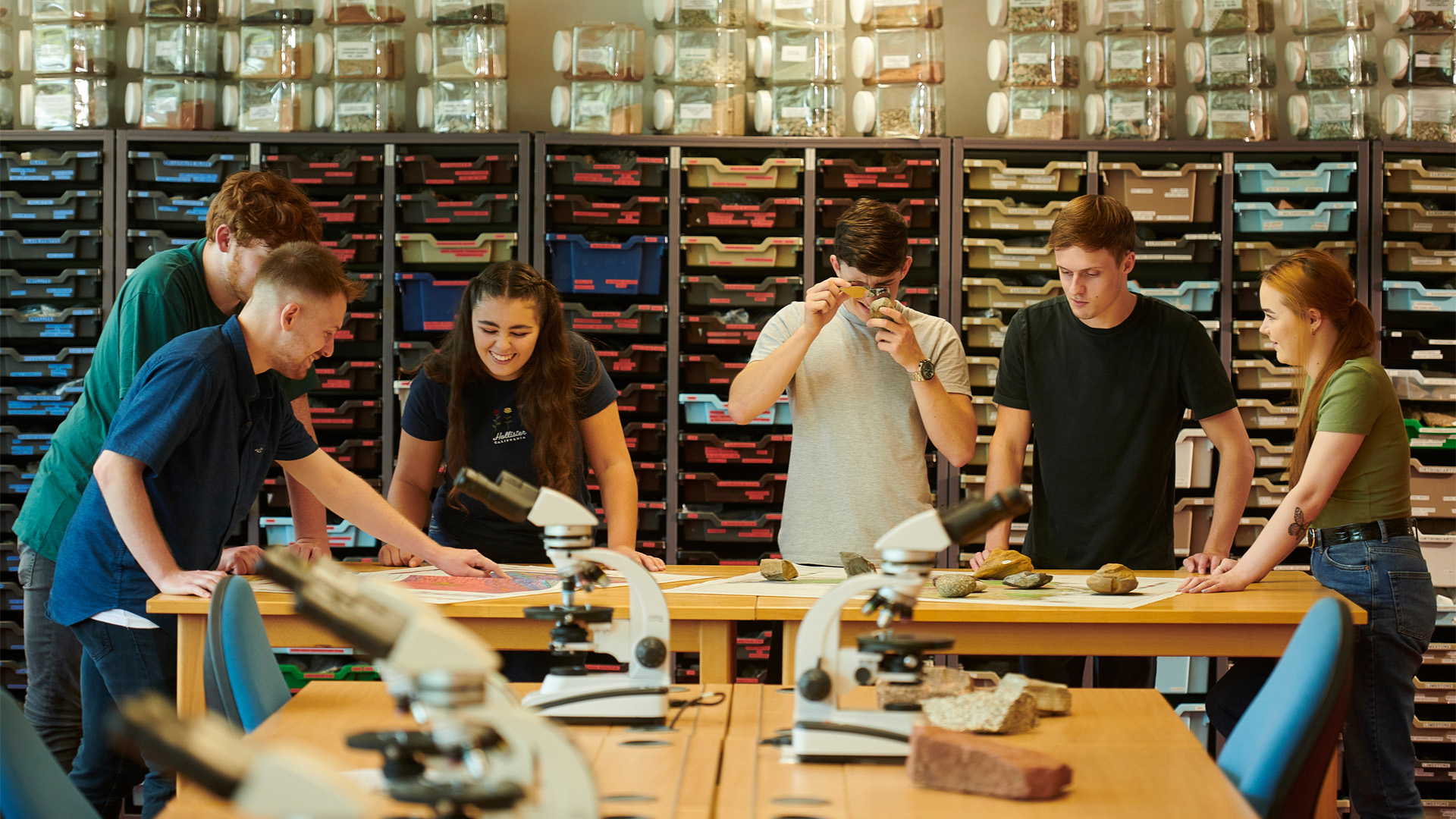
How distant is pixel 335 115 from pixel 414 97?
46cm

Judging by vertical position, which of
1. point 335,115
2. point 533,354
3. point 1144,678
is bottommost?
point 1144,678

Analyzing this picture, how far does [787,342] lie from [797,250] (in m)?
1.47

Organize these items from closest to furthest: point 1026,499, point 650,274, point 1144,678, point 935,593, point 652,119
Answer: point 1026,499 → point 935,593 → point 1144,678 → point 650,274 → point 652,119

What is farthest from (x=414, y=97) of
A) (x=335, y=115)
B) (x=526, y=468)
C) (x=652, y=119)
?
(x=526, y=468)

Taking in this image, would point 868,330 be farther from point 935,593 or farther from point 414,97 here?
point 414,97

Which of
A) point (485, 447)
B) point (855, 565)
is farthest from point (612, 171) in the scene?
point (855, 565)

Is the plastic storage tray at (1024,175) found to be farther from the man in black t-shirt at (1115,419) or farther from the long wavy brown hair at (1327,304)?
the long wavy brown hair at (1327,304)

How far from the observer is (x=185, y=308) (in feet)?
8.23

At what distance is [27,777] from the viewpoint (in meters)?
1.30

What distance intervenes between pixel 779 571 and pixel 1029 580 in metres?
0.52

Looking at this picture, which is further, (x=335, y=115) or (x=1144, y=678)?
(x=335, y=115)

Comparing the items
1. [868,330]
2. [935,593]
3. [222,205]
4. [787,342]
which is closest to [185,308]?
[222,205]

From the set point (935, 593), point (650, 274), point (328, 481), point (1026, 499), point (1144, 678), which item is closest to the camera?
point (1026, 499)

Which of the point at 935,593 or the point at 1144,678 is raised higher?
the point at 935,593
